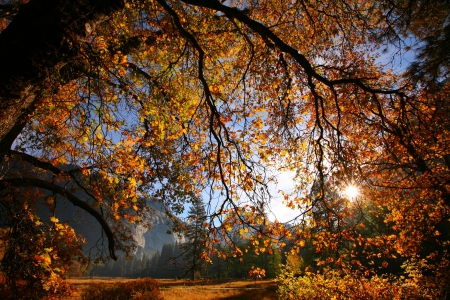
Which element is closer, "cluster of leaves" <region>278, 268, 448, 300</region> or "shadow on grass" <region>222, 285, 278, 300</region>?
"cluster of leaves" <region>278, 268, 448, 300</region>

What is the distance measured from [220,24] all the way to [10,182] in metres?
6.37

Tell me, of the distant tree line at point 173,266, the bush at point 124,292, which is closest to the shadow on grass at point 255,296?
the distant tree line at point 173,266

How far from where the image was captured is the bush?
15.4 m

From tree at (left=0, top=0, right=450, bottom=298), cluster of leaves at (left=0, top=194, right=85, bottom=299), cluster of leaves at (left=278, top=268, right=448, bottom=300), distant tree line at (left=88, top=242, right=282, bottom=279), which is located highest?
tree at (left=0, top=0, right=450, bottom=298)

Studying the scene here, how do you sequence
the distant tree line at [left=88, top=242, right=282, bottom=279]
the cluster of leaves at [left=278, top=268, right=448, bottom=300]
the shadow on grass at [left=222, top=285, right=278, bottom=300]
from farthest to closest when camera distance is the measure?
the distant tree line at [left=88, top=242, right=282, bottom=279], the shadow on grass at [left=222, top=285, right=278, bottom=300], the cluster of leaves at [left=278, top=268, right=448, bottom=300]

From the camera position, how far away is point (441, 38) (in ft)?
18.4

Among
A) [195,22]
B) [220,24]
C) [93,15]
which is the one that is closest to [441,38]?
[220,24]

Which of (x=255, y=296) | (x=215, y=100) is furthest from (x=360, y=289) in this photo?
(x=255, y=296)

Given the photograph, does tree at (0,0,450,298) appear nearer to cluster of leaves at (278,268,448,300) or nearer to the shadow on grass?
cluster of leaves at (278,268,448,300)

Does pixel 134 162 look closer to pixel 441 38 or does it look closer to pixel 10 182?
pixel 10 182

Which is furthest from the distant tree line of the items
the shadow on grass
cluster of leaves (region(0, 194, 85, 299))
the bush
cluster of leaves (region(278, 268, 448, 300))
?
cluster of leaves (region(278, 268, 448, 300))

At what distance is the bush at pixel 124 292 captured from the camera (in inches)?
605

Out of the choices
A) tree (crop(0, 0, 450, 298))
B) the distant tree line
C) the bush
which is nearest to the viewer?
tree (crop(0, 0, 450, 298))

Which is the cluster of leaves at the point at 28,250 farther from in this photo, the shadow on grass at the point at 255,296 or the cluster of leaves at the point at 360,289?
the shadow on grass at the point at 255,296
